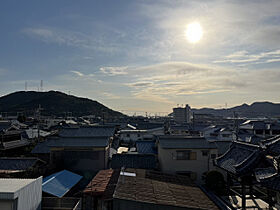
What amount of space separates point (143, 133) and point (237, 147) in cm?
3106

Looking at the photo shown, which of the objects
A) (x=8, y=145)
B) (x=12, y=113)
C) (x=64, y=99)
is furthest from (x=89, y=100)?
(x=8, y=145)

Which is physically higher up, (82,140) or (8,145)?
(82,140)

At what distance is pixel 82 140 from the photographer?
917 inches

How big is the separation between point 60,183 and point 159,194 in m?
8.78

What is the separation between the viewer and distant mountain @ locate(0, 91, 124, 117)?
123188mm

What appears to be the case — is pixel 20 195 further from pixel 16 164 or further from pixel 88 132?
pixel 88 132

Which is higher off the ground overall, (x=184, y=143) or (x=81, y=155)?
(x=184, y=143)

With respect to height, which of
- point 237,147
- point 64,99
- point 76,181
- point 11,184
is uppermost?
point 64,99

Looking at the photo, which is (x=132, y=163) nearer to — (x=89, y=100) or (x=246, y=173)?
(x=246, y=173)

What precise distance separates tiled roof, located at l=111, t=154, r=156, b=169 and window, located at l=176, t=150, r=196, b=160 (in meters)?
2.62

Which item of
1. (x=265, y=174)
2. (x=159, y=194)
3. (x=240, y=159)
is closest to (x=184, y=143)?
(x=240, y=159)

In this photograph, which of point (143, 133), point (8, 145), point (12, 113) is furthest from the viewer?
point (12, 113)

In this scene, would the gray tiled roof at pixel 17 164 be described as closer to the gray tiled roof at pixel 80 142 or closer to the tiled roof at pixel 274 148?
the gray tiled roof at pixel 80 142

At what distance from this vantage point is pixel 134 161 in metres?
21.6
